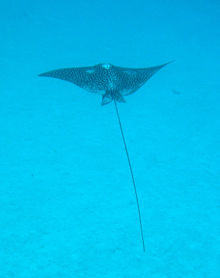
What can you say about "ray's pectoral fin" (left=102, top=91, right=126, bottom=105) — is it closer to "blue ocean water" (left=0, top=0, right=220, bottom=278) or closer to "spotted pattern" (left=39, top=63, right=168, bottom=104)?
"spotted pattern" (left=39, top=63, right=168, bottom=104)

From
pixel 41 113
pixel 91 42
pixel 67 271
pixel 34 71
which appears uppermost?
pixel 91 42

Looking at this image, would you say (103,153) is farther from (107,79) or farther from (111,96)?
(107,79)

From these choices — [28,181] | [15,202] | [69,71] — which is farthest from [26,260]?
[69,71]

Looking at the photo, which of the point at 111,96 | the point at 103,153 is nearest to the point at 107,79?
the point at 111,96

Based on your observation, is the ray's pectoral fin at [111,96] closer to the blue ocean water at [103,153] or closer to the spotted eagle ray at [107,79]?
the spotted eagle ray at [107,79]

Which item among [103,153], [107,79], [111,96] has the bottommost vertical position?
[103,153]

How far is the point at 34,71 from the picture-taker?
10.4ft

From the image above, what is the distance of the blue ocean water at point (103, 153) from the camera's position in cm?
218

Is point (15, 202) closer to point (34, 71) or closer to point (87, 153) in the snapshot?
point (87, 153)

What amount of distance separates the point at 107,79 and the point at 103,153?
0.74 meters

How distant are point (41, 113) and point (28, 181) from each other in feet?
2.57

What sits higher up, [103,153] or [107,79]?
[107,79]

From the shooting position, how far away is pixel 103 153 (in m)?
2.68

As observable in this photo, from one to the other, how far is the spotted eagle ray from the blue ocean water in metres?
0.20
